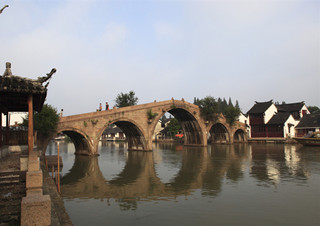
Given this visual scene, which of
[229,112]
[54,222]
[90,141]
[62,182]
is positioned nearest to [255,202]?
[54,222]

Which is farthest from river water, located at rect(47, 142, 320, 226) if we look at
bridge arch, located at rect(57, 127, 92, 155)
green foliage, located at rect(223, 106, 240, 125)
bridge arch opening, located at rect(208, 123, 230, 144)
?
bridge arch opening, located at rect(208, 123, 230, 144)

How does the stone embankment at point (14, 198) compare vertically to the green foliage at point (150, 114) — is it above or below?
below

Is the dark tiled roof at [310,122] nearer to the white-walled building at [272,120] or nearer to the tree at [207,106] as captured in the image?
the white-walled building at [272,120]

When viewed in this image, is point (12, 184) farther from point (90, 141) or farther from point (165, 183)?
point (90, 141)

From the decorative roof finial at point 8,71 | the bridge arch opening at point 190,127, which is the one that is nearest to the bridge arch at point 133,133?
the bridge arch opening at point 190,127

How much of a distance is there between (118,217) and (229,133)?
48.0m

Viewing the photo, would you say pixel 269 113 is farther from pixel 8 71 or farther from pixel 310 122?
pixel 8 71

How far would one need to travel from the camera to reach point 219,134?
185ft

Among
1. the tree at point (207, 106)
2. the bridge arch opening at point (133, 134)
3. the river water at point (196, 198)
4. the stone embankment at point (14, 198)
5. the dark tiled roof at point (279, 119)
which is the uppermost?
the tree at point (207, 106)

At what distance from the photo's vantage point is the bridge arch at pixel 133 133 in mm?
34759

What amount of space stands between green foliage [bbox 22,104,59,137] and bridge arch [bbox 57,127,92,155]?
1.56 metres

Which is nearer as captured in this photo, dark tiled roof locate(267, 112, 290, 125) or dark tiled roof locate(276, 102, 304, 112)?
dark tiled roof locate(267, 112, 290, 125)

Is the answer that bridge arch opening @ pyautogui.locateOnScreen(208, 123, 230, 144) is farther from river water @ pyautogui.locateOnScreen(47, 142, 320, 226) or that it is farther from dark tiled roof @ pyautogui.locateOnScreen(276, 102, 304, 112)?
river water @ pyautogui.locateOnScreen(47, 142, 320, 226)

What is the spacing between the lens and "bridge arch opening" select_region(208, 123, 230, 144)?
179ft
